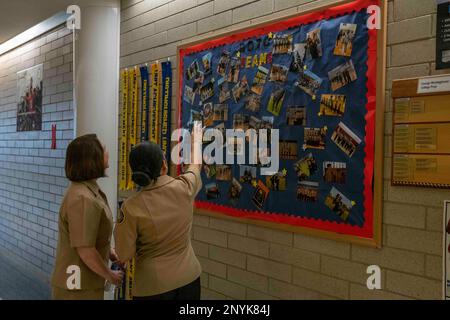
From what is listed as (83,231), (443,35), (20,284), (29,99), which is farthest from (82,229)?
(29,99)

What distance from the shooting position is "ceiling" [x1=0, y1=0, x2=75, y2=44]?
4012 millimetres

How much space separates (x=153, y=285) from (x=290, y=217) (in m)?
0.87

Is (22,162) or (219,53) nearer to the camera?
(219,53)

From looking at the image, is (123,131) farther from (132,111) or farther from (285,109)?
(285,109)

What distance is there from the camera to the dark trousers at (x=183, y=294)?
6.97 feet

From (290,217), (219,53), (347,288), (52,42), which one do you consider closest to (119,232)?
(290,217)

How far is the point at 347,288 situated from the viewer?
2.20 m

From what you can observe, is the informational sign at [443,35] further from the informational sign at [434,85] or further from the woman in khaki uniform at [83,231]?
the woman in khaki uniform at [83,231]

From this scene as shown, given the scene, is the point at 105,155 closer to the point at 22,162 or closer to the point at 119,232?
the point at 119,232

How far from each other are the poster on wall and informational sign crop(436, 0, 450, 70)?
497 centimetres

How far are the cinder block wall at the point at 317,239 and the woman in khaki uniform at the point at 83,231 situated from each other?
35.0 inches

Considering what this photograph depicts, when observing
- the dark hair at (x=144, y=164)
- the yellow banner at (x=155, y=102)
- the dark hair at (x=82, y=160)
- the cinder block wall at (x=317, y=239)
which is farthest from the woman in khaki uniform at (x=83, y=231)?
the yellow banner at (x=155, y=102)

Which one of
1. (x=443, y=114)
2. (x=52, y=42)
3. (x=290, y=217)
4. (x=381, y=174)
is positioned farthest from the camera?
(x=52, y=42)

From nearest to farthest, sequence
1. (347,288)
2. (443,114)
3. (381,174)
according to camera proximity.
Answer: (443,114) < (381,174) < (347,288)
